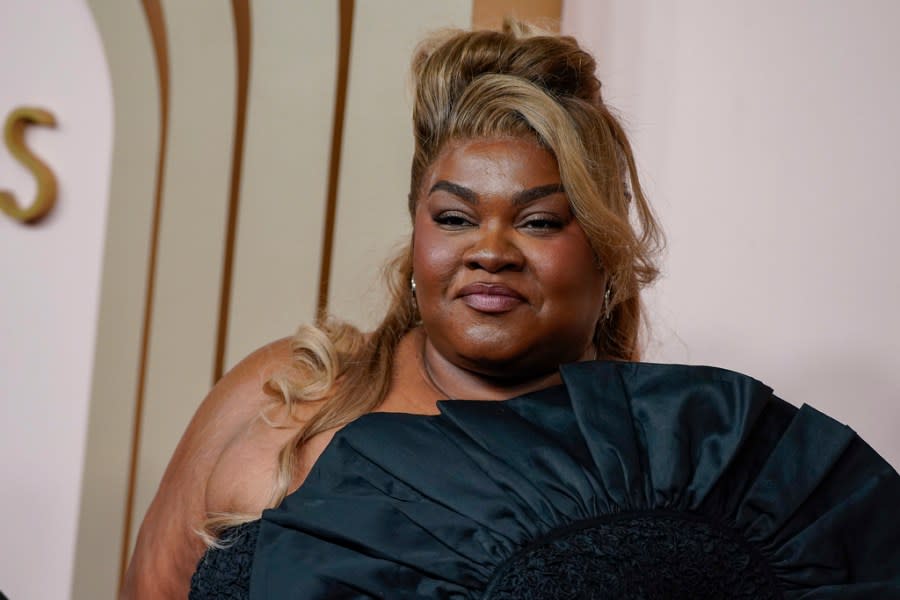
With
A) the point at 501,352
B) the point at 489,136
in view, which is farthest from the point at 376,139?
the point at 501,352

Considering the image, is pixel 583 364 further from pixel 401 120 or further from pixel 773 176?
pixel 401 120

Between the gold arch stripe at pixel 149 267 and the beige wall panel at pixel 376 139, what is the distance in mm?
300

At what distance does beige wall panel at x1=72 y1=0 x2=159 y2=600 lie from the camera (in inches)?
80.5

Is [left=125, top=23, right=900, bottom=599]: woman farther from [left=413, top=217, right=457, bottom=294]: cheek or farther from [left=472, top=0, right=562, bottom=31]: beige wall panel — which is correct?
[left=472, top=0, right=562, bottom=31]: beige wall panel

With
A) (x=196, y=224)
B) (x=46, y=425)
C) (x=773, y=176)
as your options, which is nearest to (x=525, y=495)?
(x=773, y=176)

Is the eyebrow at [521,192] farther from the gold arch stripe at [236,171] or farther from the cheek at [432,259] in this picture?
the gold arch stripe at [236,171]

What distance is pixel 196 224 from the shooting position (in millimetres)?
2023

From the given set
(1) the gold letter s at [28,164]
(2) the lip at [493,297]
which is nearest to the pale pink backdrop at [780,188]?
(2) the lip at [493,297]

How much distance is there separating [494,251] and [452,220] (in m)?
0.08

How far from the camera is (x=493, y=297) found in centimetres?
125

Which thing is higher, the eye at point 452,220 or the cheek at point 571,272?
the eye at point 452,220

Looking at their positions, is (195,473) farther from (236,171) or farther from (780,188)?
(780,188)

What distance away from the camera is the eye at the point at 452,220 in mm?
1294

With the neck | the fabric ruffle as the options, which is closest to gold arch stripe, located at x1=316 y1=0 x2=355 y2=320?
Answer: the neck
